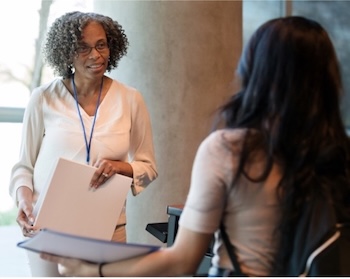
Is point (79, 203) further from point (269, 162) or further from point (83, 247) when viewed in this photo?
point (269, 162)

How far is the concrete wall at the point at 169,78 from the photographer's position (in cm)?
351

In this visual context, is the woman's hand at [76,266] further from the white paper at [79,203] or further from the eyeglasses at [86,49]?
the eyeglasses at [86,49]

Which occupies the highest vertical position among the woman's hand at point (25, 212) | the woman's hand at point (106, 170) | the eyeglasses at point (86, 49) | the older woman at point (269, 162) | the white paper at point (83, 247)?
the eyeglasses at point (86, 49)

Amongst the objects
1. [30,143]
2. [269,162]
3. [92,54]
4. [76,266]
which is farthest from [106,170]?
[269,162]

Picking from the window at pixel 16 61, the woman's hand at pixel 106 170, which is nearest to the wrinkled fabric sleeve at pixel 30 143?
the woman's hand at pixel 106 170

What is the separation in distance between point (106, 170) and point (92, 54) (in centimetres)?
54

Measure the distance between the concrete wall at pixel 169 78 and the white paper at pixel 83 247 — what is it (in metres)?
2.22

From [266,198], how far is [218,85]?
244 centimetres

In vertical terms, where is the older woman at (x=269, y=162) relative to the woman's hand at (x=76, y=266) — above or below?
above

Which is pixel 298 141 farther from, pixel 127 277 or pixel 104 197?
pixel 104 197

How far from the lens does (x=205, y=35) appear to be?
11.7 ft

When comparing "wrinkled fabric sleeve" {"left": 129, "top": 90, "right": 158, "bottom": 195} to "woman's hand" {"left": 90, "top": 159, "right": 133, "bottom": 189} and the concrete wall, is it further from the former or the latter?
the concrete wall

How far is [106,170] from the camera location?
212 centimetres

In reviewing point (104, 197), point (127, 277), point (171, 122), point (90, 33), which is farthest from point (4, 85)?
point (127, 277)
